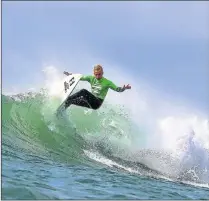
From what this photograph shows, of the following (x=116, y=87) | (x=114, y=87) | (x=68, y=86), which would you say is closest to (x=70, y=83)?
(x=68, y=86)

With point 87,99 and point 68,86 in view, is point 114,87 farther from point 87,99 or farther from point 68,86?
point 68,86

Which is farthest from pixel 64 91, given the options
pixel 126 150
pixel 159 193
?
pixel 159 193

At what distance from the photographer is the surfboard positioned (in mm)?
15618

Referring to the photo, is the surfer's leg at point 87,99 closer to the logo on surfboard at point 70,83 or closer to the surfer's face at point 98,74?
the surfer's face at point 98,74

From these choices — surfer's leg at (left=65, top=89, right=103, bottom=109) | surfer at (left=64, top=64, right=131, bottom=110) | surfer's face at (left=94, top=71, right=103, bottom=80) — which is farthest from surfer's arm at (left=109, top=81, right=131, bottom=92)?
surfer's leg at (left=65, top=89, right=103, bottom=109)

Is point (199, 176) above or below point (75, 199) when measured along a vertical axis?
above

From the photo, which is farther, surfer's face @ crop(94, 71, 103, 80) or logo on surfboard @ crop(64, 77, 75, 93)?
logo on surfboard @ crop(64, 77, 75, 93)

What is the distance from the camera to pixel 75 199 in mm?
9008

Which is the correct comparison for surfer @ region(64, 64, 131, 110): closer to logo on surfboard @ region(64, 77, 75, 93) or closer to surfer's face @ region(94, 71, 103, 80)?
surfer's face @ region(94, 71, 103, 80)

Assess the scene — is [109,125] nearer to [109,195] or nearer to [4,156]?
[4,156]

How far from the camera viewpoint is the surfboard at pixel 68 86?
615 inches

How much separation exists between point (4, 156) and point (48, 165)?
1.11 m

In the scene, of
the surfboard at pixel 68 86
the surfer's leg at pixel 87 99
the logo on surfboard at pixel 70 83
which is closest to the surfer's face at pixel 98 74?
the surfer's leg at pixel 87 99

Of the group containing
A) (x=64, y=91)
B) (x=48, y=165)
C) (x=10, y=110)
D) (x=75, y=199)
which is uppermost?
(x=64, y=91)
